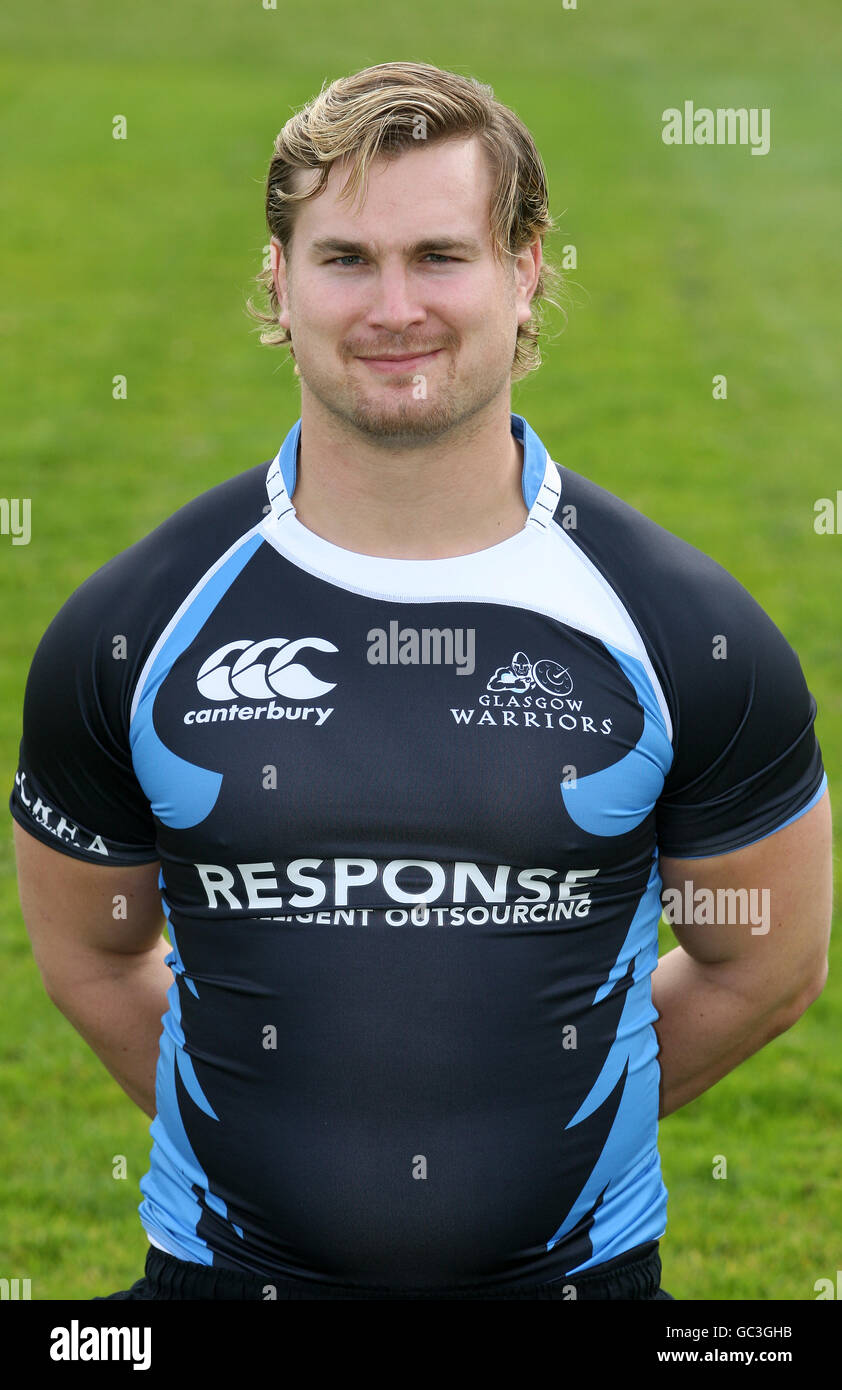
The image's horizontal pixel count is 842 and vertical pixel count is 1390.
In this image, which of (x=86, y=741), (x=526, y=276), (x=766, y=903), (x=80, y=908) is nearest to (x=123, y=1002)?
(x=80, y=908)

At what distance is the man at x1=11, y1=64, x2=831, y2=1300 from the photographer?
2.93m

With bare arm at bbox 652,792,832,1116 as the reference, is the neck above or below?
above

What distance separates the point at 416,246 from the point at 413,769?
3.18ft

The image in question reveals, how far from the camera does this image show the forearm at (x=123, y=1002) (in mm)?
3615

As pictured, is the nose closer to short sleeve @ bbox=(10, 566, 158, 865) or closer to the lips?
the lips

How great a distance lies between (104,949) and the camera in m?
3.57

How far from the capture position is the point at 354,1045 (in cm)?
292

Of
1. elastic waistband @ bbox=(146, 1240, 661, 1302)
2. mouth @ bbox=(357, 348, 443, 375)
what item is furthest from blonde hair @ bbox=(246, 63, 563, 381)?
elastic waistband @ bbox=(146, 1240, 661, 1302)

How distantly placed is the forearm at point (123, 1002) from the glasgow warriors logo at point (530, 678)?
3.86ft

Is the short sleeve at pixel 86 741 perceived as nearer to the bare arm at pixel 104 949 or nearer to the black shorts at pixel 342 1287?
the bare arm at pixel 104 949

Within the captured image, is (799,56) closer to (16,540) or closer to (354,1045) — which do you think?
(16,540)

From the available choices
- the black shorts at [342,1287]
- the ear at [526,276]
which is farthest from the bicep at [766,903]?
the ear at [526,276]

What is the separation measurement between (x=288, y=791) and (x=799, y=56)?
28865 millimetres

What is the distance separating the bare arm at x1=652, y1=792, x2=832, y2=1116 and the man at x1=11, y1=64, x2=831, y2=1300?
26 millimetres
